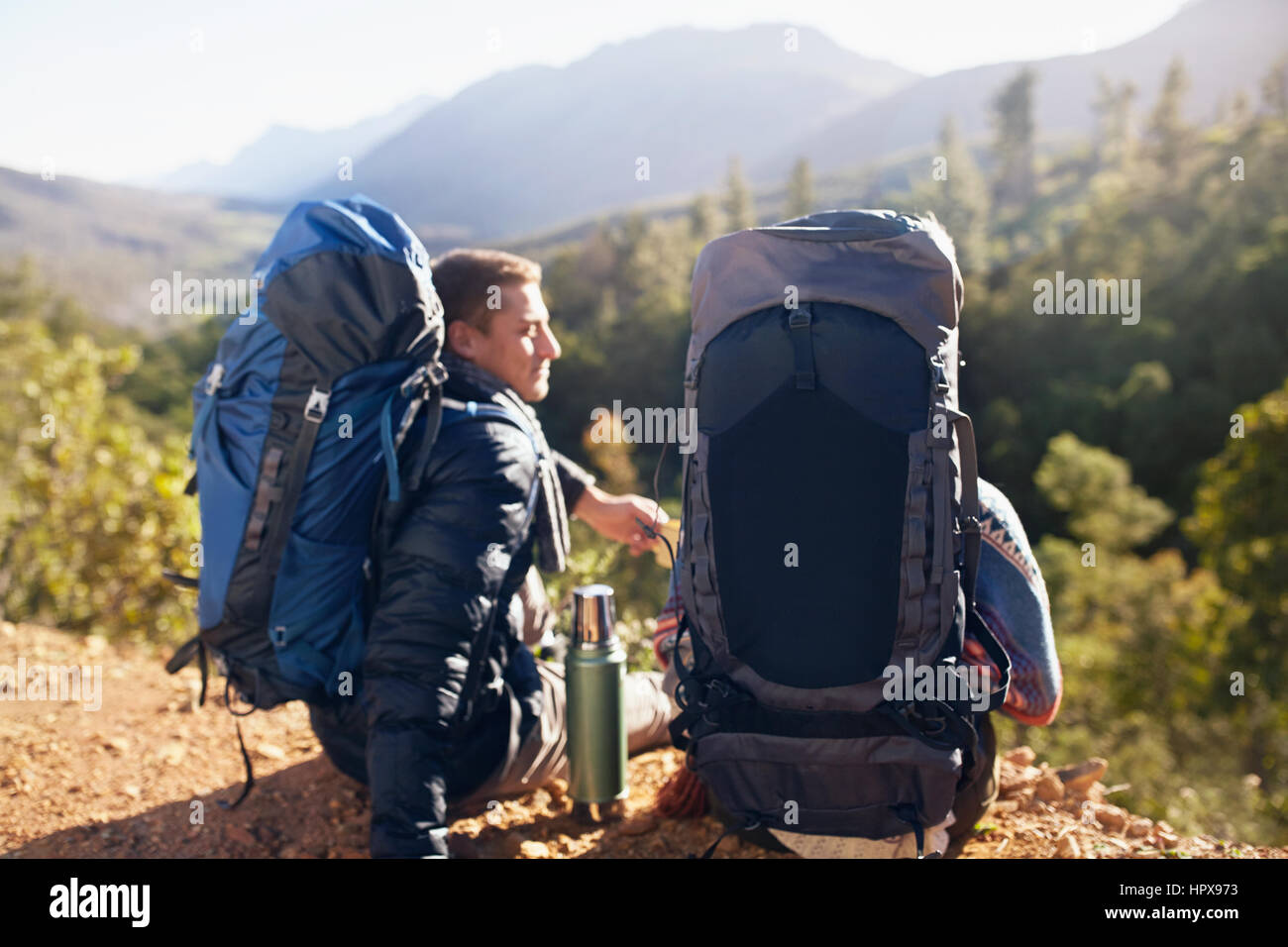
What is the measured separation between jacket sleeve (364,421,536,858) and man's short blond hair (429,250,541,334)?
19.0 inches

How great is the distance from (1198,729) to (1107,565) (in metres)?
9.49

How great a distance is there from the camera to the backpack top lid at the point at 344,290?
7.48ft

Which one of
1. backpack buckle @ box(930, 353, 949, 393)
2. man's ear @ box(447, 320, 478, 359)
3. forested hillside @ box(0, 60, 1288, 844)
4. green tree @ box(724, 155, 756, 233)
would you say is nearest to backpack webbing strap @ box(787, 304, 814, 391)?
backpack buckle @ box(930, 353, 949, 393)

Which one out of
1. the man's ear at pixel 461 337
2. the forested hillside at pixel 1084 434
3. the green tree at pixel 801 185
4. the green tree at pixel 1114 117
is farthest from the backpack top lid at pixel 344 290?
the green tree at pixel 1114 117

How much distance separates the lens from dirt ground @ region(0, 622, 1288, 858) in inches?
109

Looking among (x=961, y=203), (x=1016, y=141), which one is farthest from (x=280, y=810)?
(x=1016, y=141)

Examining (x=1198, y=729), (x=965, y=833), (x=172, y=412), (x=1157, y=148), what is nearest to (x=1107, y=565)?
(x=1198, y=729)

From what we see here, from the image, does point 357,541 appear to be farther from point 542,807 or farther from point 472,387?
point 542,807

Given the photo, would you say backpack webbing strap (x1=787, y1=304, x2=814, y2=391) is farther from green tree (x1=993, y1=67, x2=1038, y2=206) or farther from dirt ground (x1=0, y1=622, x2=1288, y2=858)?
green tree (x1=993, y1=67, x2=1038, y2=206)

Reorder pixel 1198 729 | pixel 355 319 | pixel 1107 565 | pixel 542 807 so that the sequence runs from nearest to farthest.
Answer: pixel 355 319, pixel 542 807, pixel 1198 729, pixel 1107 565

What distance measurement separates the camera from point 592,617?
9.00 feet

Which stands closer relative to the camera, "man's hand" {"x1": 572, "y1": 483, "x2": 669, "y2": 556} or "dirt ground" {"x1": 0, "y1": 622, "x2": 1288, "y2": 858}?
"dirt ground" {"x1": 0, "y1": 622, "x2": 1288, "y2": 858}

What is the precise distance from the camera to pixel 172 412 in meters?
41.5
